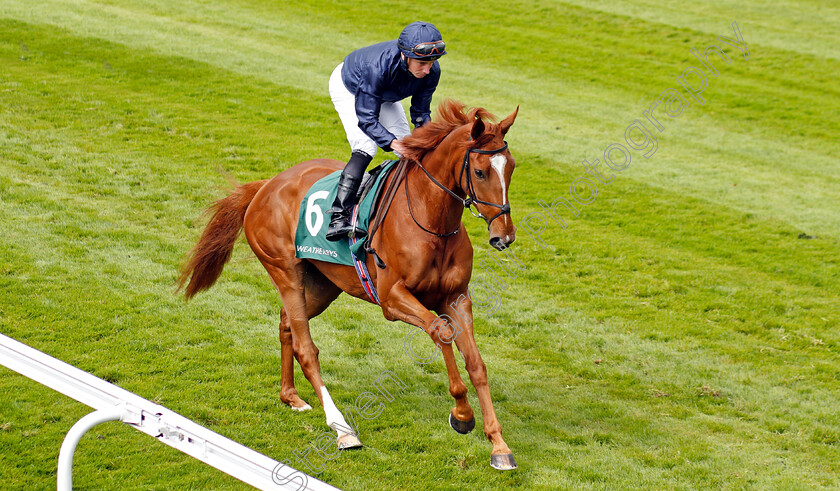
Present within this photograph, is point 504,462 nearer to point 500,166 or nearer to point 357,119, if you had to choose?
point 500,166

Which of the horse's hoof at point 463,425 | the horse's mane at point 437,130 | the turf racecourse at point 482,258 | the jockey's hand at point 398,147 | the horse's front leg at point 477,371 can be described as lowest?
the turf racecourse at point 482,258

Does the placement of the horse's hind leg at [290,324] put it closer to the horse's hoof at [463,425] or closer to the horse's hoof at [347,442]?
the horse's hoof at [347,442]

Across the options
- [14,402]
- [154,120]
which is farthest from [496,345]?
[154,120]

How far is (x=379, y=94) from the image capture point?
510cm

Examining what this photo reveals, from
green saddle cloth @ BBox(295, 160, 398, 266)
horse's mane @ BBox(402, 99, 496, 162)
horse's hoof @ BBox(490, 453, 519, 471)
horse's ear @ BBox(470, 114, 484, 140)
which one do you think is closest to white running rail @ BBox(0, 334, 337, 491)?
horse's hoof @ BBox(490, 453, 519, 471)

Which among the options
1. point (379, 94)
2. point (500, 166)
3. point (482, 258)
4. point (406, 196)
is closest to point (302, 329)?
point (406, 196)

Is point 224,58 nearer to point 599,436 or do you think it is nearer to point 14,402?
point 14,402

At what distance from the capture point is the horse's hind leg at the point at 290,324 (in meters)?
5.76

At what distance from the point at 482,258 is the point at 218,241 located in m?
3.55

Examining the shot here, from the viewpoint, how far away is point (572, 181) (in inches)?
448

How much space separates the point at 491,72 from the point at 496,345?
32.6 ft

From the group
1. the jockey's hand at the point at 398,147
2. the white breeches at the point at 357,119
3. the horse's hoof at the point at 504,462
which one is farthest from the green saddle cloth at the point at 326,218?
the horse's hoof at the point at 504,462

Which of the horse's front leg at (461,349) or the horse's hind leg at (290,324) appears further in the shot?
the horse's hind leg at (290,324)
